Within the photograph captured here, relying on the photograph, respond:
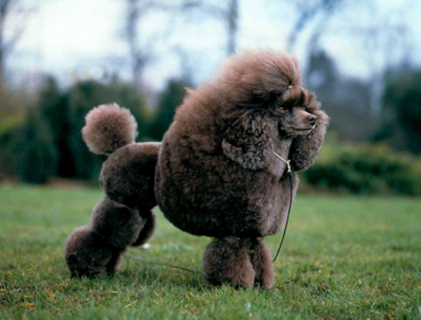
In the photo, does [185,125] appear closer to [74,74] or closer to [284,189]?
[284,189]

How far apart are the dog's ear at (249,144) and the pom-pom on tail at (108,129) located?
97 cm

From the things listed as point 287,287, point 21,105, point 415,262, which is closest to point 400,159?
point 415,262

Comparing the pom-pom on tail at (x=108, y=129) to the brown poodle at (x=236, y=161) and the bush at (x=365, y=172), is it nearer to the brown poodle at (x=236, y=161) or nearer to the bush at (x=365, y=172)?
the brown poodle at (x=236, y=161)

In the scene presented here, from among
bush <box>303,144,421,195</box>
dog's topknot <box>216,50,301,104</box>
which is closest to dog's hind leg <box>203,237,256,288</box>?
dog's topknot <box>216,50,301,104</box>

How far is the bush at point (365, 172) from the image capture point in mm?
12492

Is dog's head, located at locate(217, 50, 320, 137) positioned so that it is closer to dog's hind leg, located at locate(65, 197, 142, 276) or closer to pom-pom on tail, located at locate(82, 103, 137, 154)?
pom-pom on tail, located at locate(82, 103, 137, 154)

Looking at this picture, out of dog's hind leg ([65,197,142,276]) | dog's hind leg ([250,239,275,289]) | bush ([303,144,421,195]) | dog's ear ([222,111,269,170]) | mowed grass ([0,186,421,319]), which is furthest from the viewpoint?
bush ([303,144,421,195])

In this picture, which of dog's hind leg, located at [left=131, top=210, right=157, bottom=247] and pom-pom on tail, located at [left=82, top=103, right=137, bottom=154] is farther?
dog's hind leg, located at [left=131, top=210, right=157, bottom=247]

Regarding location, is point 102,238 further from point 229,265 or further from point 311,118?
point 311,118

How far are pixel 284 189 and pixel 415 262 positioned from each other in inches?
70.3

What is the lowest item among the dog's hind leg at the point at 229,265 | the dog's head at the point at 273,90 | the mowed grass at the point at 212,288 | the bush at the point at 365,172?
the bush at the point at 365,172

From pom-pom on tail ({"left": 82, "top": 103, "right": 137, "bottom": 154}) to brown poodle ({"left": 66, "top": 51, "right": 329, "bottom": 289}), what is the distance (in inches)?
11.4

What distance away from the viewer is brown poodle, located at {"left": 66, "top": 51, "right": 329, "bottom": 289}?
7.62ft

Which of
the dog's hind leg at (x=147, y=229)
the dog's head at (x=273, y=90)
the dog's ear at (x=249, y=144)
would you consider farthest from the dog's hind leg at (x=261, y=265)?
the dog's hind leg at (x=147, y=229)
